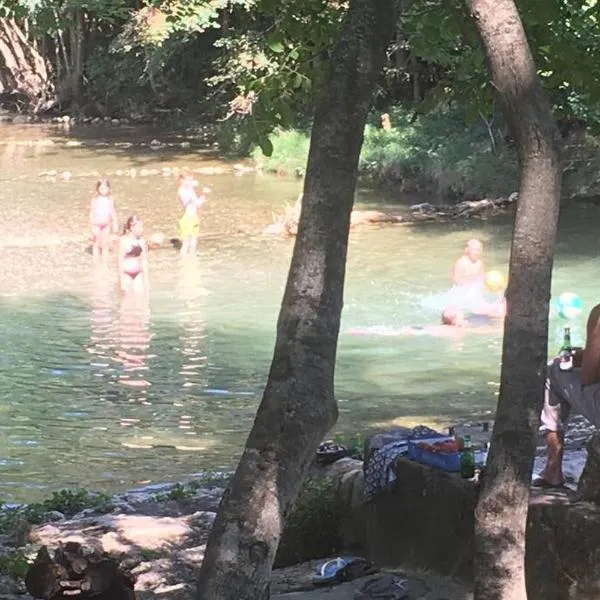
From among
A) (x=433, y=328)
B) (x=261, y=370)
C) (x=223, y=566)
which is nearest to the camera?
(x=223, y=566)

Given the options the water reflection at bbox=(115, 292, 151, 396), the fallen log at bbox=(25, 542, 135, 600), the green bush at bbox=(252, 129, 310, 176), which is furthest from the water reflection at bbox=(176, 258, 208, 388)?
the green bush at bbox=(252, 129, 310, 176)

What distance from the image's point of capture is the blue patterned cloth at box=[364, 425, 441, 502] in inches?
283

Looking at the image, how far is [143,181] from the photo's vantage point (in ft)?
105

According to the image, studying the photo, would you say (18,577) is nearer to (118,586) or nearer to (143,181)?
(118,586)

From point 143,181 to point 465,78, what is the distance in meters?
26.0

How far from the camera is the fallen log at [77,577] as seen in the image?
6.35m

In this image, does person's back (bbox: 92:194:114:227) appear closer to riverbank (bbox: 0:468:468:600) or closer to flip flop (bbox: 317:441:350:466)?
riverbank (bbox: 0:468:468:600)

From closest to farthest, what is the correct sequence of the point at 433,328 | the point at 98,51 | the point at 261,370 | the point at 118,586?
1. the point at 118,586
2. the point at 261,370
3. the point at 433,328
4. the point at 98,51

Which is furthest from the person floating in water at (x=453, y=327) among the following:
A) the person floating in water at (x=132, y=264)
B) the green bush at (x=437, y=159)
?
the green bush at (x=437, y=159)

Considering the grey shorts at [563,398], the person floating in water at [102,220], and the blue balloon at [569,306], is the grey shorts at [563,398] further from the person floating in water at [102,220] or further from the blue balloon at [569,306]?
the person floating in water at [102,220]

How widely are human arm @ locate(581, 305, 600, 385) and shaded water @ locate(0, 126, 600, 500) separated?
5.32 metres

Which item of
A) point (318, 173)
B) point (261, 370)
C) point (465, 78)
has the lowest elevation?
point (261, 370)

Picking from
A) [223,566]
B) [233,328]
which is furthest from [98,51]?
[223,566]

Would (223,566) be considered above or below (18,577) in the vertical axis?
above
